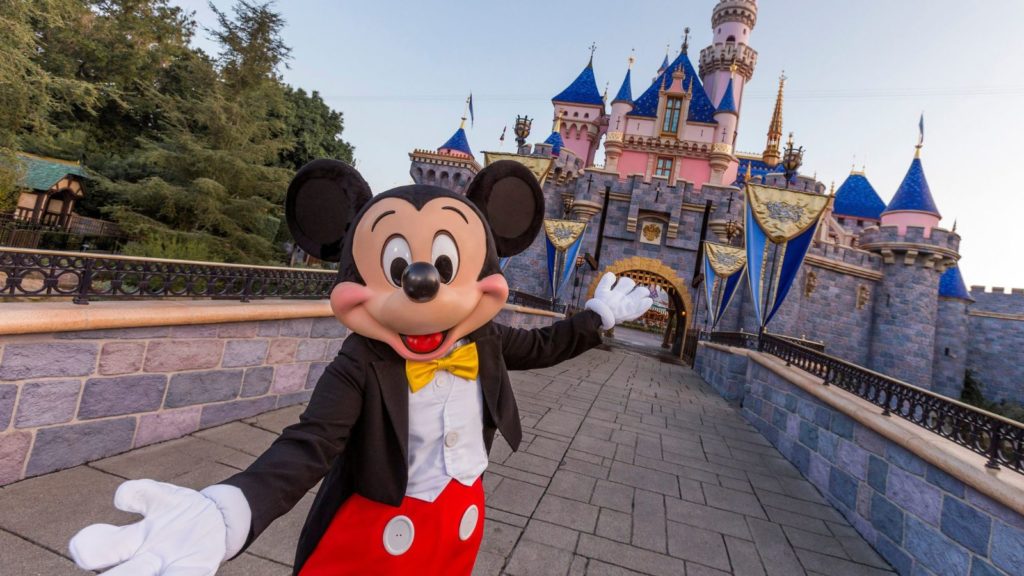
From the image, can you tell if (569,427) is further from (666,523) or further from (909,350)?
(909,350)

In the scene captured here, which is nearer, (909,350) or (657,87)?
(909,350)

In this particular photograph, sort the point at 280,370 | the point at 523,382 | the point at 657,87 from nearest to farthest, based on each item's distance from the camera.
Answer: the point at 280,370 → the point at 523,382 → the point at 657,87

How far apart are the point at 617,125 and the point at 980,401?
22023 millimetres

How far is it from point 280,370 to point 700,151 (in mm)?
23584

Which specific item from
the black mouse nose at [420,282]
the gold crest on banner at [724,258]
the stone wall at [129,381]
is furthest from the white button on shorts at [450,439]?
the gold crest on banner at [724,258]

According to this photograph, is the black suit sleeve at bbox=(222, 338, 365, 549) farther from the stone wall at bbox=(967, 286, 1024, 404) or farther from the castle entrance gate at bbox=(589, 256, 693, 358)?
the stone wall at bbox=(967, 286, 1024, 404)

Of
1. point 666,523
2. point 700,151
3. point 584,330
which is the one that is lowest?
point 666,523

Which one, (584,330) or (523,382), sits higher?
(584,330)

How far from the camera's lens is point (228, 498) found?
1.02 m

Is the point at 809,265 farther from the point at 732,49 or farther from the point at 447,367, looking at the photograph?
the point at 447,367

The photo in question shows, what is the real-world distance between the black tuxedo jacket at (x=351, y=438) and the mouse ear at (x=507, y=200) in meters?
0.59

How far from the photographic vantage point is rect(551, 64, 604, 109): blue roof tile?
30.9 meters

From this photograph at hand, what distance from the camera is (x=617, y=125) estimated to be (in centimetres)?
2459

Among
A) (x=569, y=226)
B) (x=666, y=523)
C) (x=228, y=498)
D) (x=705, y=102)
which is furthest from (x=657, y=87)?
(x=228, y=498)
